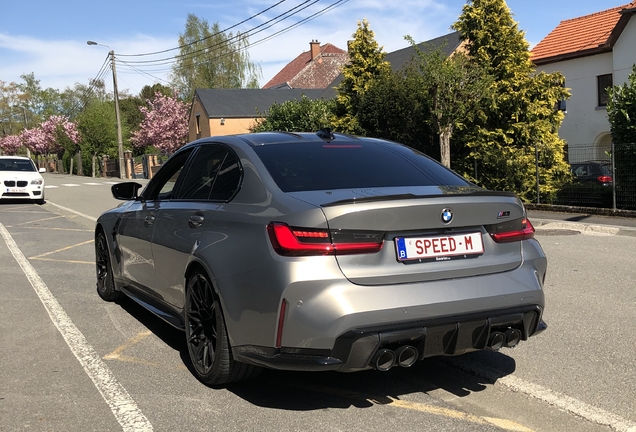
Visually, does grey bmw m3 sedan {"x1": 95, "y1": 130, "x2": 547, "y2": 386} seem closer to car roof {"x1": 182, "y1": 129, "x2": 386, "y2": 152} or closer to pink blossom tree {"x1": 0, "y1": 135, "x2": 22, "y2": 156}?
car roof {"x1": 182, "y1": 129, "x2": 386, "y2": 152}

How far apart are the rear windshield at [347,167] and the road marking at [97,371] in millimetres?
1506

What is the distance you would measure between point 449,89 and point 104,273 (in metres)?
12.2

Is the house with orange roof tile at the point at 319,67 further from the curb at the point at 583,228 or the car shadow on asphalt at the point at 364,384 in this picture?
the car shadow on asphalt at the point at 364,384

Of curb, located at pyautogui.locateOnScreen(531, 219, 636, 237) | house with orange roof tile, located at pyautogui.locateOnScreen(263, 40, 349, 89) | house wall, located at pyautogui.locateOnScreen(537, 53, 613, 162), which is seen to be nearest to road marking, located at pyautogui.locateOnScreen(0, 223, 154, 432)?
curb, located at pyautogui.locateOnScreen(531, 219, 636, 237)

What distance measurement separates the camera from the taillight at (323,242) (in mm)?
3453

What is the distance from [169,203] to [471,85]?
13208 mm

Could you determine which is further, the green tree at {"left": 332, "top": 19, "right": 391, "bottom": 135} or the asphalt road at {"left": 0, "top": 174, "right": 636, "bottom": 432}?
the green tree at {"left": 332, "top": 19, "right": 391, "bottom": 135}

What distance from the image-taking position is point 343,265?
11.3 ft

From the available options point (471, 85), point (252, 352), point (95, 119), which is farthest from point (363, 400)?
point (95, 119)

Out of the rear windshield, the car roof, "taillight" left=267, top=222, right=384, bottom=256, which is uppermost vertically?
the car roof

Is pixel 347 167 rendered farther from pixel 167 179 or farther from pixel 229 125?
pixel 229 125

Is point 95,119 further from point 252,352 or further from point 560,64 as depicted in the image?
point 252,352

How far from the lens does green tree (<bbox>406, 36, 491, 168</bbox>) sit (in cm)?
1702

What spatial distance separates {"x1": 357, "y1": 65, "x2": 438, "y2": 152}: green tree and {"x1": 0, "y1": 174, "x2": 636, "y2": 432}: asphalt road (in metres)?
13.1
